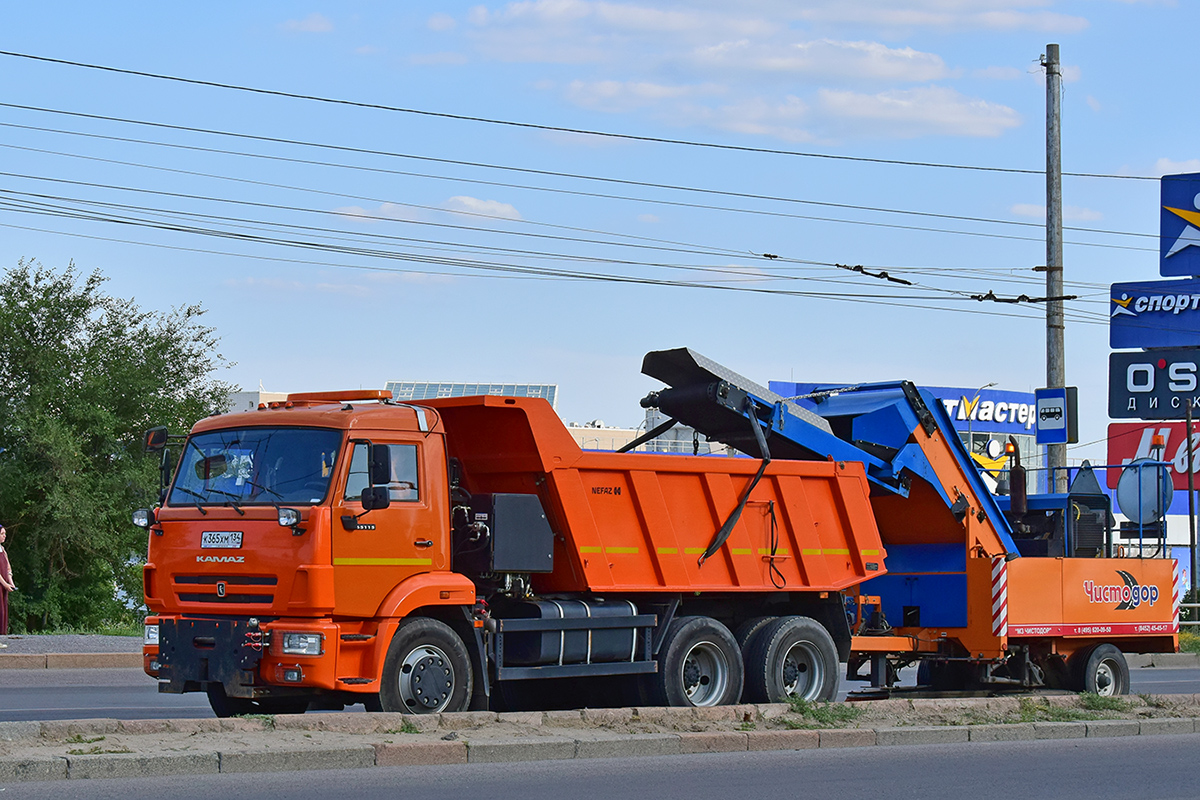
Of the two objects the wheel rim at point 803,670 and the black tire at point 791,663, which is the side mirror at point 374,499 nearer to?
the black tire at point 791,663

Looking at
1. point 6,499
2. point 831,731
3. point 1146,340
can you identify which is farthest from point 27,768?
point 1146,340

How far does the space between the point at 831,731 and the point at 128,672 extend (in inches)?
408

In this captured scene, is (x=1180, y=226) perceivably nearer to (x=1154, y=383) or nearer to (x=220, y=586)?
(x=1154, y=383)

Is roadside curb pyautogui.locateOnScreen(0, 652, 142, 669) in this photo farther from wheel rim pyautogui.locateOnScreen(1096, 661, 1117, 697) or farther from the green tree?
wheel rim pyautogui.locateOnScreen(1096, 661, 1117, 697)

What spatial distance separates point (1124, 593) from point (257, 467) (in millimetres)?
9396

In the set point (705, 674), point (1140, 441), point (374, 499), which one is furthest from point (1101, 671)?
point (1140, 441)

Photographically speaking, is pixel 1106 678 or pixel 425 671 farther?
pixel 1106 678

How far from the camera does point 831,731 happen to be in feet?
37.4

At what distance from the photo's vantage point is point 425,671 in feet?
37.8

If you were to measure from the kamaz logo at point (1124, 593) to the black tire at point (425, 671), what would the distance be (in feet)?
23.7

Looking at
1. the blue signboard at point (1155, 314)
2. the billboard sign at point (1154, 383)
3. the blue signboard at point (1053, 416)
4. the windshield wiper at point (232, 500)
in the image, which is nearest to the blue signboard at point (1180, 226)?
the blue signboard at point (1155, 314)

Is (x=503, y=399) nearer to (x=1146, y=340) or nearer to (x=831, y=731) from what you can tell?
(x=831, y=731)

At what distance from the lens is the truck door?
11.2 metres

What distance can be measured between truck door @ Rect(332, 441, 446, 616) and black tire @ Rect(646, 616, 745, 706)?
7.56 feet
